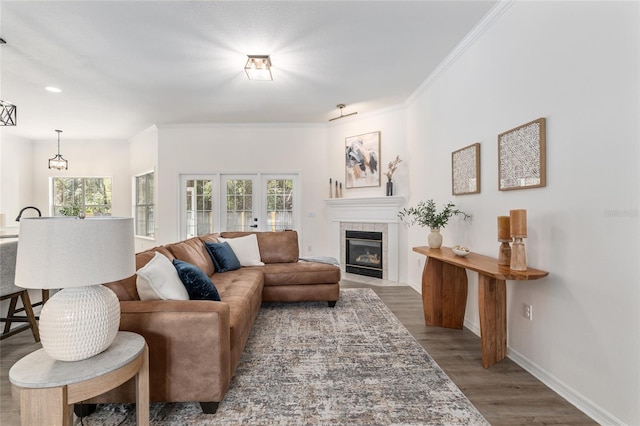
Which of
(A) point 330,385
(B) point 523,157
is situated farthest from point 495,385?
(B) point 523,157

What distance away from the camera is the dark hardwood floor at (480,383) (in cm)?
178

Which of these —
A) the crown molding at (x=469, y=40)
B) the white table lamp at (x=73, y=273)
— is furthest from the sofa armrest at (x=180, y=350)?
the crown molding at (x=469, y=40)

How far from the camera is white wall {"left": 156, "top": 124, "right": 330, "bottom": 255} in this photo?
5996 mm

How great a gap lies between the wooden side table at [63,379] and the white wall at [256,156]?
4.64 metres

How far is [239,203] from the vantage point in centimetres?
609

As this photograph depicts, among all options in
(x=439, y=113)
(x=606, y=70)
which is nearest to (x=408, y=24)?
(x=439, y=113)

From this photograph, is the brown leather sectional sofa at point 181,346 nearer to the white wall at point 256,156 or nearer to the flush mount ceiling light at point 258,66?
the flush mount ceiling light at point 258,66

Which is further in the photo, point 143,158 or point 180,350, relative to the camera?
point 143,158

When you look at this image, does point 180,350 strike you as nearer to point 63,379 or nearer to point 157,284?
point 157,284

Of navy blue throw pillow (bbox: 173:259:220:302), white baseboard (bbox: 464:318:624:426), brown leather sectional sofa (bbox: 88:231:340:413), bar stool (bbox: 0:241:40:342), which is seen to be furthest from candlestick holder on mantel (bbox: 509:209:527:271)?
bar stool (bbox: 0:241:40:342)

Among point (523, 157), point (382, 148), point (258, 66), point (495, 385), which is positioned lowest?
point (495, 385)

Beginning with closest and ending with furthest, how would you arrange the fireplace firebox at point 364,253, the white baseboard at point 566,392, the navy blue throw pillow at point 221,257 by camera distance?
the white baseboard at point 566,392
the navy blue throw pillow at point 221,257
the fireplace firebox at point 364,253

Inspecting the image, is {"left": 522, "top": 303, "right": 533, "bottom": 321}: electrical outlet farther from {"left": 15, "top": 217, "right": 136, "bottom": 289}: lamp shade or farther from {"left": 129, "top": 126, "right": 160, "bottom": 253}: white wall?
{"left": 129, "top": 126, "right": 160, "bottom": 253}: white wall

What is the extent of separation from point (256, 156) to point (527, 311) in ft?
16.3
